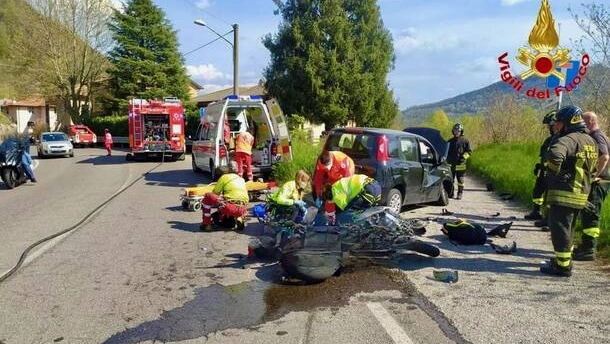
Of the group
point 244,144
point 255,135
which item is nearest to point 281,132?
point 244,144

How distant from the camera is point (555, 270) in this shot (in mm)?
5590

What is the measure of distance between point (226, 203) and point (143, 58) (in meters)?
36.6

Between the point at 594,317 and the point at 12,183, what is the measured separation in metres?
13.9

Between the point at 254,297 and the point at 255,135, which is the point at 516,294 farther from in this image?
the point at 255,135

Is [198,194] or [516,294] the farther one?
[198,194]

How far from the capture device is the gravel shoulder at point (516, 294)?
409cm

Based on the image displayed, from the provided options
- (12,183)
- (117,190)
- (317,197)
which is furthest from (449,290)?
(12,183)

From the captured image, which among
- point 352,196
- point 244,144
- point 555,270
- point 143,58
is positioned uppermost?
point 143,58

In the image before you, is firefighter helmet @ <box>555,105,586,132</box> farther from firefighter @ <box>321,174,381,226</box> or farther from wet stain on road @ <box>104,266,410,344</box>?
wet stain on road @ <box>104,266,410,344</box>

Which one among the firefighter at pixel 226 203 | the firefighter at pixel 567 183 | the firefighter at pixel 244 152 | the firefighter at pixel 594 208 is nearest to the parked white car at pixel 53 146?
the firefighter at pixel 244 152

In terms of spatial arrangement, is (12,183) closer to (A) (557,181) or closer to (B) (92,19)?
(A) (557,181)

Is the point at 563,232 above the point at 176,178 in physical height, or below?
above

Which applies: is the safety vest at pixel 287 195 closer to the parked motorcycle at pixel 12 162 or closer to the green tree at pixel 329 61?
the parked motorcycle at pixel 12 162

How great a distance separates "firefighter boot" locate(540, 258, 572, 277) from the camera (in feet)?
18.1
